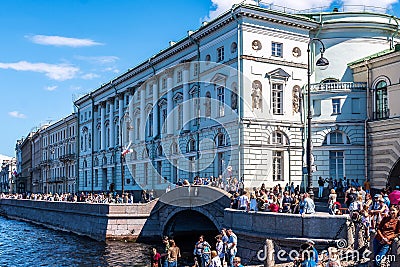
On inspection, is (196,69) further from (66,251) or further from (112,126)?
(112,126)

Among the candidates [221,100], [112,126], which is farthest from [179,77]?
[112,126]

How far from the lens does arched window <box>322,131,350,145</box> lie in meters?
39.8

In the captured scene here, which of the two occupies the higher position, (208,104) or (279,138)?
(208,104)

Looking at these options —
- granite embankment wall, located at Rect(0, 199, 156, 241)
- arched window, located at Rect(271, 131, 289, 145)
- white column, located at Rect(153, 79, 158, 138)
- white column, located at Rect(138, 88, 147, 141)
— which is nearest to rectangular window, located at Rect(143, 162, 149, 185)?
white column, located at Rect(138, 88, 147, 141)

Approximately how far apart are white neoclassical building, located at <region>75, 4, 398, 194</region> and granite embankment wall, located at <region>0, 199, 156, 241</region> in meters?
6.29

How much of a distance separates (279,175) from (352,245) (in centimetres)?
2271

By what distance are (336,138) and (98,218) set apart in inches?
729

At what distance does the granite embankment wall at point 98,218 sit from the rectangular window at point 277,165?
8.89m

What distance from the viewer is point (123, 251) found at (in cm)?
3544

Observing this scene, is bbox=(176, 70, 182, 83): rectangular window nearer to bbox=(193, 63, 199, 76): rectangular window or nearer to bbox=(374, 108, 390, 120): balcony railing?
bbox=(193, 63, 199, 76): rectangular window

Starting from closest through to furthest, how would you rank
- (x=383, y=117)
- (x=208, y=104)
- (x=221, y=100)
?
(x=383, y=117), (x=221, y=100), (x=208, y=104)

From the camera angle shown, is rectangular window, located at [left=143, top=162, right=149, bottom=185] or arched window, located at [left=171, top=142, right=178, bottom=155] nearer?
arched window, located at [left=171, top=142, right=178, bottom=155]

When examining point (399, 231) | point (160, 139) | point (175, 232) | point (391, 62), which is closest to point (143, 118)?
point (160, 139)

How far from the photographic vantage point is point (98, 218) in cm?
4181
